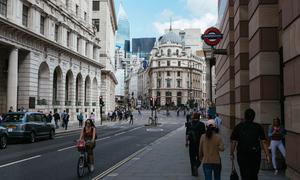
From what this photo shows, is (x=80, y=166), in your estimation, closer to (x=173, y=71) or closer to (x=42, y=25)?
(x=42, y=25)

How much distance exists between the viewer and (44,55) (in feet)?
128

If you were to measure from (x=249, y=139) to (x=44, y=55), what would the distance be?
3428cm

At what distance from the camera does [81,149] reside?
1071 centimetres

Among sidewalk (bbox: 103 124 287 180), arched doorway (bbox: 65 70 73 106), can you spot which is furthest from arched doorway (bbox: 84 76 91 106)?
sidewalk (bbox: 103 124 287 180)

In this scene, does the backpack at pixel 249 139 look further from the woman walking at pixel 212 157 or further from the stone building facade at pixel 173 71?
the stone building facade at pixel 173 71

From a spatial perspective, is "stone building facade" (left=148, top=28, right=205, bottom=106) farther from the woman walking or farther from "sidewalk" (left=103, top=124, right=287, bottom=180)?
the woman walking

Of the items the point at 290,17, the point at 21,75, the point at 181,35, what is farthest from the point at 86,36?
the point at 181,35

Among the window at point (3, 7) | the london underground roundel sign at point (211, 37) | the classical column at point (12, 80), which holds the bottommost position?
the classical column at point (12, 80)

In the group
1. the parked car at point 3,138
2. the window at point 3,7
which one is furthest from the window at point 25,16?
the parked car at point 3,138

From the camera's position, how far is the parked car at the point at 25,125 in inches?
858

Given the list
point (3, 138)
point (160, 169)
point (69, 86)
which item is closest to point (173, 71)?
point (69, 86)

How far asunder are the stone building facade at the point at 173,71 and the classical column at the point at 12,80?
12330cm

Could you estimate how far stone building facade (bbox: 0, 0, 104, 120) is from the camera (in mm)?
32500

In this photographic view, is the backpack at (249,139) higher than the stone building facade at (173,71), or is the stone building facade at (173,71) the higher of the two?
the stone building facade at (173,71)
